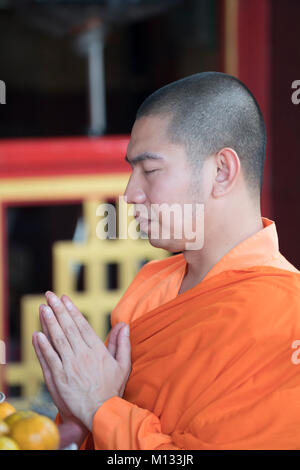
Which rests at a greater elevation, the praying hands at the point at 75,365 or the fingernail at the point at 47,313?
the fingernail at the point at 47,313

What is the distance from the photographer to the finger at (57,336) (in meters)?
1.13

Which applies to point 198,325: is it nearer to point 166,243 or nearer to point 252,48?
point 166,243

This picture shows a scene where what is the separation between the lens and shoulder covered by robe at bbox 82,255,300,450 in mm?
1035

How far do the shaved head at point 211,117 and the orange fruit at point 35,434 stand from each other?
47cm

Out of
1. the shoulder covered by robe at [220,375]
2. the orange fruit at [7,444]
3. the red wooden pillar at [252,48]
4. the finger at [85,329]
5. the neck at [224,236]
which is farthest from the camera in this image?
the red wooden pillar at [252,48]

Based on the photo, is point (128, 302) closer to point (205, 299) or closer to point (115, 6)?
point (205, 299)

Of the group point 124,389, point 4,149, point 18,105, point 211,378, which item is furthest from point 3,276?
point 18,105

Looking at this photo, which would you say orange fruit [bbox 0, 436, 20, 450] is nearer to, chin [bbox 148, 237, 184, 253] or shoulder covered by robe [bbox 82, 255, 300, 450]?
shoulder covered by robe [bbox 82, 255, 300, 450]

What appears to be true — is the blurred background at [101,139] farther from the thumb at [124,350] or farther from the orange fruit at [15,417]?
the orange fruit at [15,417]

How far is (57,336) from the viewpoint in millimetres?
1133

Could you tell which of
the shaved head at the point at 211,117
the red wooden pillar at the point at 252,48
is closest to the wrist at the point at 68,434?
the shaved head at the point at 211,117

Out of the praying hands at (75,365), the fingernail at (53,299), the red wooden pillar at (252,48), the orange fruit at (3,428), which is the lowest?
the orange fruit at (3,428)

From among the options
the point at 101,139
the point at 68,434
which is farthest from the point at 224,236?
the point at 101,139

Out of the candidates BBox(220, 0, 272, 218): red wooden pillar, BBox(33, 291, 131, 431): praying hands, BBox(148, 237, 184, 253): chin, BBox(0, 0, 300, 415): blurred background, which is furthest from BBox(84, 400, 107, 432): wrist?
BBox(220, 0, 272, 218): red wooden pillar
